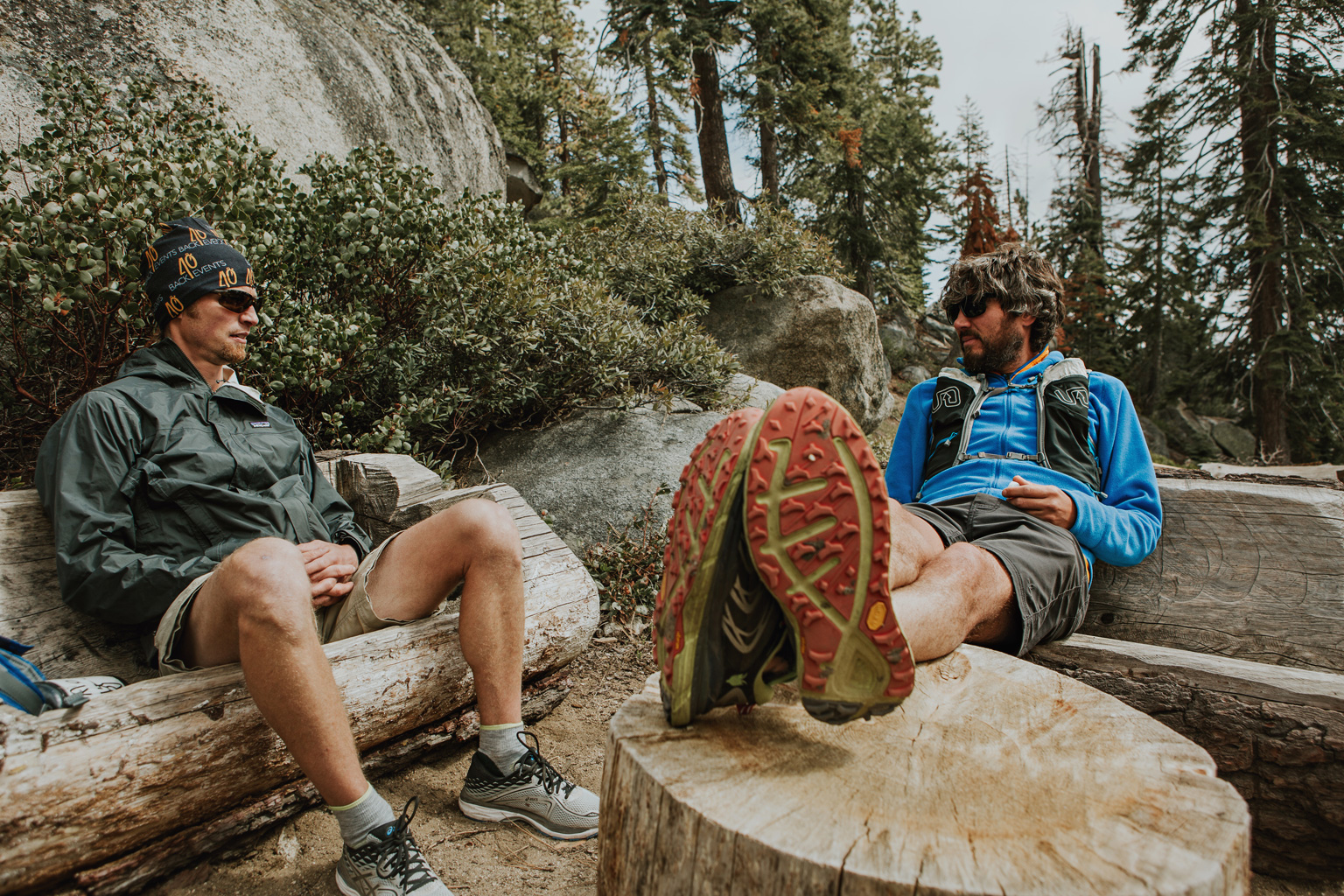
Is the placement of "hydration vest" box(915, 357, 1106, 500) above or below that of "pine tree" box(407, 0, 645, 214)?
below

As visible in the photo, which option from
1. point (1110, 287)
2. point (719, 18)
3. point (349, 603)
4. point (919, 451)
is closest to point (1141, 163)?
point (1110, 287)

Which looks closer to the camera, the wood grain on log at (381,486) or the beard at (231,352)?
the beard at (231,352)

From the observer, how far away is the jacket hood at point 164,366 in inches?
91.8

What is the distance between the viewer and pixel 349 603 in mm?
2348

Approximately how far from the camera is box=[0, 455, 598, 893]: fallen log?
1.62 m

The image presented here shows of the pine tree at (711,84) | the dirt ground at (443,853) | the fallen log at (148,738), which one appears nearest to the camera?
the fallen log at (148,738)

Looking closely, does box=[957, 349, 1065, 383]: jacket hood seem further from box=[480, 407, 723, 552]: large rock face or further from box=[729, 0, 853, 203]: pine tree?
box=[729, 0, 853, 203]: pine tree

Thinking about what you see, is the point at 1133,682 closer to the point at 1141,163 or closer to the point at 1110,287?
the point at 1141,163

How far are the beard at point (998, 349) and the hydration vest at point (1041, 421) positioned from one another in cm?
6

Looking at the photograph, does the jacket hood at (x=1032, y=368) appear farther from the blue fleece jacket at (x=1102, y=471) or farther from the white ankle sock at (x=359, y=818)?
the white ankle sock at (x=359, y=818)

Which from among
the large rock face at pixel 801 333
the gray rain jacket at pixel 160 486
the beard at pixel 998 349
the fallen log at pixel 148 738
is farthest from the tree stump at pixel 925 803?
the large rock face at pixel 801 333

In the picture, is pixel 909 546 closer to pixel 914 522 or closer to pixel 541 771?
pixel 914 522

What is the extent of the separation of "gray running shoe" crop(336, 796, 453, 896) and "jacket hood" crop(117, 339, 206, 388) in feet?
5.08

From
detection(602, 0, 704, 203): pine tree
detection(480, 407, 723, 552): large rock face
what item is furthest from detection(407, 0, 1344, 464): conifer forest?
detection(480, 407, 723, 552): large rock face
